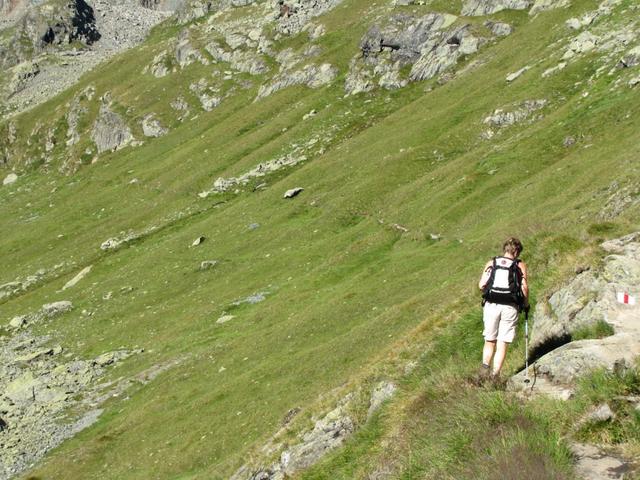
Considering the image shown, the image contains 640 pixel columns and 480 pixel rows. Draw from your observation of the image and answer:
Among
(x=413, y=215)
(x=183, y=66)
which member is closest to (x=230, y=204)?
(x=413, y=215)

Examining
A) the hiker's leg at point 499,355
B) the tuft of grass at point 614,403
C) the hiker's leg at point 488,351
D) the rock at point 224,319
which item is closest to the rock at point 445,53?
the rock at point 224,319

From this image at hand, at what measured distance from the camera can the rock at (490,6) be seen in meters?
122

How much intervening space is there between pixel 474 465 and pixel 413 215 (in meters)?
56.4

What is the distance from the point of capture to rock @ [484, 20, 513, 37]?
4560 inches

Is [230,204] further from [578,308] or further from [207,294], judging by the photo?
[578,308]

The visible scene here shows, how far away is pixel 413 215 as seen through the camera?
65312mm

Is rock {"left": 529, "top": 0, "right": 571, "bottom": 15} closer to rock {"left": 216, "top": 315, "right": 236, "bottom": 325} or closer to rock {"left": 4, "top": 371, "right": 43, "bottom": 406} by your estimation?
rock {"left": 216, "top": 315, "right": 236, "bottom": 325}

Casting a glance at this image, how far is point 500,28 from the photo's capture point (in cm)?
11725

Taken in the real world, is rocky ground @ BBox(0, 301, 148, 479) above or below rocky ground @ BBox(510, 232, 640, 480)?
below

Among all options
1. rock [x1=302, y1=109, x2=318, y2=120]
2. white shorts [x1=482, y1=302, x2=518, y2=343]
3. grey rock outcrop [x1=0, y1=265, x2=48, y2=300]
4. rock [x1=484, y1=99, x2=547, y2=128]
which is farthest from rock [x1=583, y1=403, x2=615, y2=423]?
rock [x1=302, y1=109, x2=318, y2=120]

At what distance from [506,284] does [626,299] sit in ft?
9.44

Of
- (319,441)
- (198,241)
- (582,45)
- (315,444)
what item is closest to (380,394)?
(319,441)

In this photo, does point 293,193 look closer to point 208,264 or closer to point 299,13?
point 208,264

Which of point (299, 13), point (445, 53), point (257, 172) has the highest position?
point (299, 13)
